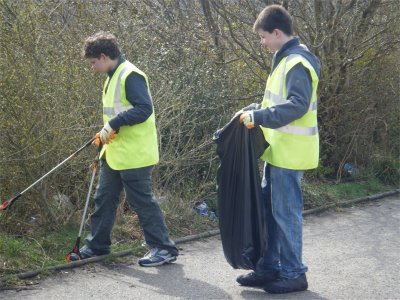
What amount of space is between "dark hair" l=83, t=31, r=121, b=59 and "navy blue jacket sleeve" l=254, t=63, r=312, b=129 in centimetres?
148

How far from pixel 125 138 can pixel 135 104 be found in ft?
0.98

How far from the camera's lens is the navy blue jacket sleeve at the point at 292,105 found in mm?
5148

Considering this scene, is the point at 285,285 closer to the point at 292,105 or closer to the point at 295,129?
the point at 295,129

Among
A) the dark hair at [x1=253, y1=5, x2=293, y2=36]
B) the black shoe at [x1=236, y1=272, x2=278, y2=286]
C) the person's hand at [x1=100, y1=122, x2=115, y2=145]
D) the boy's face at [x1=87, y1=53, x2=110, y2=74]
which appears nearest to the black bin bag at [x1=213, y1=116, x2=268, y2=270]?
the black shoe at [x1=236, y1=272, x2=278, y2=286]

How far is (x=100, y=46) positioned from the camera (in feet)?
19.7

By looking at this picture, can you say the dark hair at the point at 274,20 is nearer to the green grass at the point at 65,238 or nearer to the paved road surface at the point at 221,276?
the paved road surface at the point at 221,276

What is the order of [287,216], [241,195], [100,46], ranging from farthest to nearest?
[100,46]
[241,195]
[287,216]

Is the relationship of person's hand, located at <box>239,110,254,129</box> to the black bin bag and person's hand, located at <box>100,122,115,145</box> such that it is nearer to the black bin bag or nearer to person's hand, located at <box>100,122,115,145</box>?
the black bin bag

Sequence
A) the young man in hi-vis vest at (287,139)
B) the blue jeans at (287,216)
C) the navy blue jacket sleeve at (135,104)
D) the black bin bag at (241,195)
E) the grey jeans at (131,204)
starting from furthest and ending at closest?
the grey jeans at (131,204), the navy blue jacket sleeve at (135,104), the black bin bag at (241,195), the blue jeans at (287,216), the young man in hi-vis vest at (287,139)

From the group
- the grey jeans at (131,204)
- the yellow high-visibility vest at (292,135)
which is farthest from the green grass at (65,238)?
the yellow high-visibility vest at (292,135)

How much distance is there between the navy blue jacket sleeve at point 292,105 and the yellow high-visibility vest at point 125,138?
4.02ft

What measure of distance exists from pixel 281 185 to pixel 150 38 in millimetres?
3452

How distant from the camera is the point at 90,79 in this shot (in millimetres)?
7082

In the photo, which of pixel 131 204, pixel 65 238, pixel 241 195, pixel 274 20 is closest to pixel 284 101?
pixel 274 20
